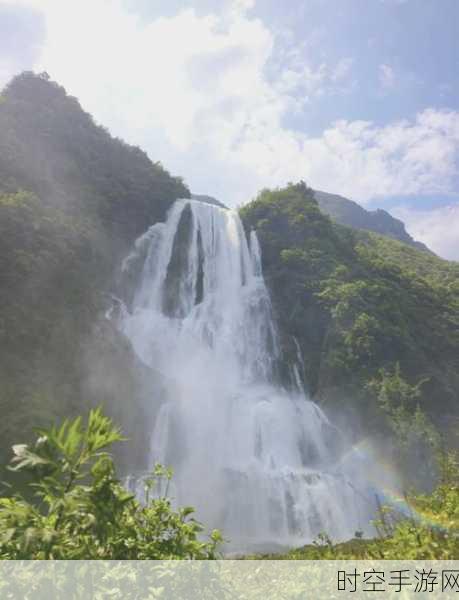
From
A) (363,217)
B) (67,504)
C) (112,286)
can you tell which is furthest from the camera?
(363,217)

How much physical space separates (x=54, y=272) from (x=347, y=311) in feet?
76.5

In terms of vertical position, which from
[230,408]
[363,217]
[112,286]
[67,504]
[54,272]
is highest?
[363,217]

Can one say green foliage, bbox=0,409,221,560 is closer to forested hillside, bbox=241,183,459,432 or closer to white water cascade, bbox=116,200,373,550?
white water cascade, bbox=116,200,373,550

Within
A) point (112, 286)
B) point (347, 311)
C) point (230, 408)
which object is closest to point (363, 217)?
point (347, 311)

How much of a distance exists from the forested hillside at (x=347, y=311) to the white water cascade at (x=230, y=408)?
2.68 meters

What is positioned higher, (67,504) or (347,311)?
(347,311)

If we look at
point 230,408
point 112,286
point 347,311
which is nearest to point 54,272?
point 112,286

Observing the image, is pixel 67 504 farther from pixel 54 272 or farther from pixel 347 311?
pixel 347 311

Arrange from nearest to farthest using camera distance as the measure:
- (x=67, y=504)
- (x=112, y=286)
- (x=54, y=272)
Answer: (x=67, y=504), (x=54, y=272), (x=112, y=286)

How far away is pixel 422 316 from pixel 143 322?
2951cm

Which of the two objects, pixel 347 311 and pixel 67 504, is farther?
pixel 347 311

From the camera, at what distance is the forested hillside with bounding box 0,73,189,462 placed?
17.7 meters

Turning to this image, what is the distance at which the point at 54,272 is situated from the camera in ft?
70.8

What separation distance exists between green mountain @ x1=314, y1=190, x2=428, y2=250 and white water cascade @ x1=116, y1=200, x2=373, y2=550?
336 ft
